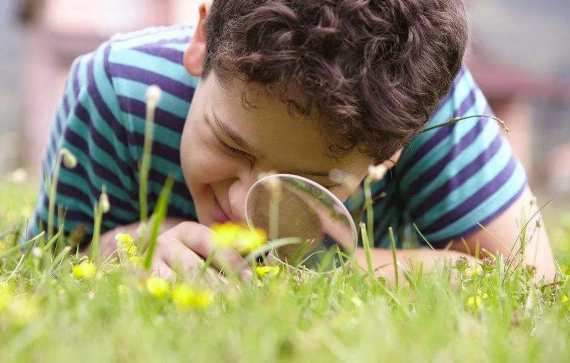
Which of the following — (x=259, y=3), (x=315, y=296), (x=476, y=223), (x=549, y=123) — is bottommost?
(x=549, y=123)

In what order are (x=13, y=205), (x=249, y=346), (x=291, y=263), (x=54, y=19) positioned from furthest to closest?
(x=54, y=19), (x=13, y=205), (x=291, y=263), (x=249, y=346)

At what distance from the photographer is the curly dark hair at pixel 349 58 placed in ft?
5.47

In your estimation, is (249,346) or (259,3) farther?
(259,3)

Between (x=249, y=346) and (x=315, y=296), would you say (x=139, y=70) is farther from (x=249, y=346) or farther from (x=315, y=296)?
Answer: (x=249, y=346)

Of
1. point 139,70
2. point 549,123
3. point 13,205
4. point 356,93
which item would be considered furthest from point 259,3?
point 549,123

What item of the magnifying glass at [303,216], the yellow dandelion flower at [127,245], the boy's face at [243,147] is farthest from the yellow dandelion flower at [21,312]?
the boy's face at [243,147]

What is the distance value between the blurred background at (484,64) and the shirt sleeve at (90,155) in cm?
511

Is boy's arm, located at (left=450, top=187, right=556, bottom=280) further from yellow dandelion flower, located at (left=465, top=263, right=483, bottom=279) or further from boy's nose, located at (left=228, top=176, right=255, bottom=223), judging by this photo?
boy's nose, located at (left=228, top=176, right=255, bottom=223)

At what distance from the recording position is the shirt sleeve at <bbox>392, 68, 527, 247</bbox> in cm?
241

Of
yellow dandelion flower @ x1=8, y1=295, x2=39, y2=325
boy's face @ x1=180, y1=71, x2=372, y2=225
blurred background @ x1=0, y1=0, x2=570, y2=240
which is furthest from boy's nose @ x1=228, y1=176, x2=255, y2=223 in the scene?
blurred background @ x1=0, y1=0, x2=570, y2=240

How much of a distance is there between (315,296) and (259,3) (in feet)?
2.19

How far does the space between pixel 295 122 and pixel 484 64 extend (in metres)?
10.2

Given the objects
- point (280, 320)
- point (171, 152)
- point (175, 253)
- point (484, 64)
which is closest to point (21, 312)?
point (280, 320)

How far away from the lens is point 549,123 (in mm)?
14594
